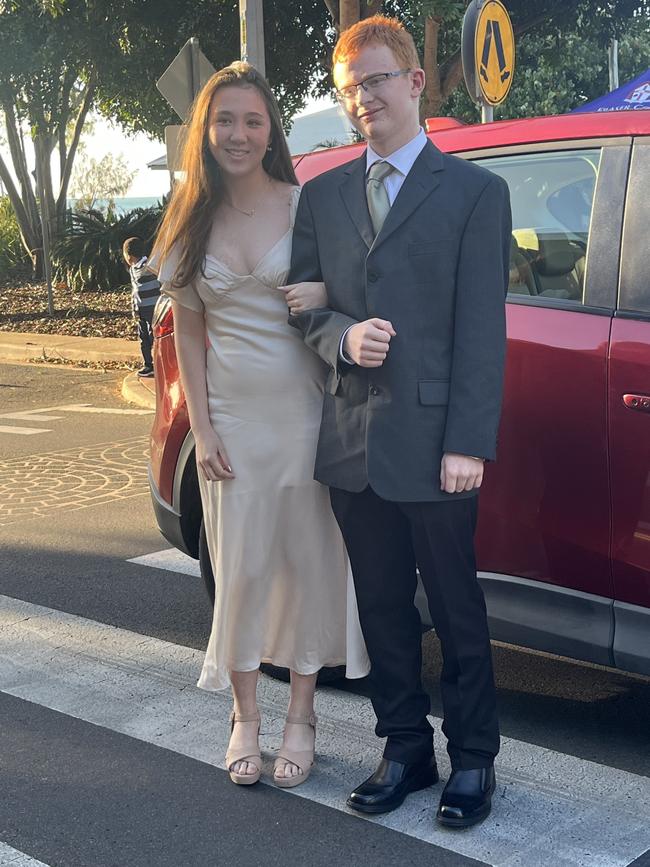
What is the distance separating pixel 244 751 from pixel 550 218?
1716 mm

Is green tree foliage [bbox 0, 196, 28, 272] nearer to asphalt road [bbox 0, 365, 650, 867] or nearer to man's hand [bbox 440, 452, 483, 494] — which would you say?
asphalt road [bbox 0, 365, 650, 867]

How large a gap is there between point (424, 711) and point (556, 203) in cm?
145

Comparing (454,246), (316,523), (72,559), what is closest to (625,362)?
(454,246)

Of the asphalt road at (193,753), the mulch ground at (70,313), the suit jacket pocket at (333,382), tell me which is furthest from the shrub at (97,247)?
the suit jacket pocket at (333,382)

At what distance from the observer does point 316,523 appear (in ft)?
10.6

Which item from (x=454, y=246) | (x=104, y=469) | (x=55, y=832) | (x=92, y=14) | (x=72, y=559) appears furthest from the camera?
(x=92, y=14)

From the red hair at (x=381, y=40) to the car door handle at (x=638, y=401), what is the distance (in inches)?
37.9

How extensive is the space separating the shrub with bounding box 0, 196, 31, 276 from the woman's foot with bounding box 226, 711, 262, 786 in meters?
21.1

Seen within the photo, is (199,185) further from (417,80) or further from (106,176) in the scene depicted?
(106,176)

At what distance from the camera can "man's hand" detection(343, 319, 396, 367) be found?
2.71 m

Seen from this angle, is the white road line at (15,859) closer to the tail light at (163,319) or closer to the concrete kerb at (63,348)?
the tail light at (163,319)

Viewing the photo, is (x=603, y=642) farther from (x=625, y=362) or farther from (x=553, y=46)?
(x=553, y=46)

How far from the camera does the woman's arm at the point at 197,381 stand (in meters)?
3.17

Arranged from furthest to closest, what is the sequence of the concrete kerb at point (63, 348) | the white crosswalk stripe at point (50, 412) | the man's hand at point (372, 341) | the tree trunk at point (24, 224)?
1. the tree trunk at point (24, 224)
2. the concrete kerb at point (63, 348)
3. the white crosswalk stripe at point (50, 412)
4. the man's hand at point (372, 341)
